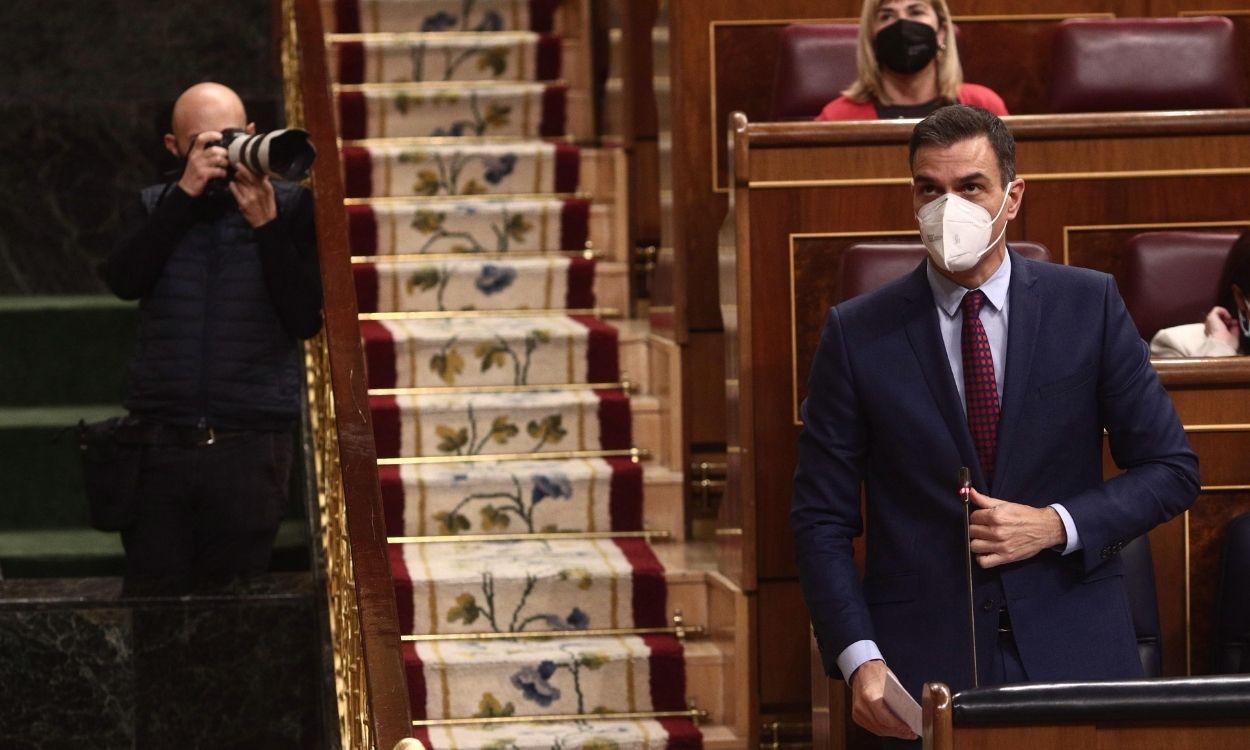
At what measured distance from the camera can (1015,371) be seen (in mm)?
2090

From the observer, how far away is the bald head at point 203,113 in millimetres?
3035

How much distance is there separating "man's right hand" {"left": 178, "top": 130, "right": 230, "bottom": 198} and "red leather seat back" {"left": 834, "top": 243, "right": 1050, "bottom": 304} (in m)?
1.02

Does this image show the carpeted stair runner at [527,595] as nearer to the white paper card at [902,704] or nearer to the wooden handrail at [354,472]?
the wooden handrail at [354,472]

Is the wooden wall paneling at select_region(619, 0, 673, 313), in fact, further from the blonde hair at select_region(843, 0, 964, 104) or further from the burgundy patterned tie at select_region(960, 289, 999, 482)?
the burgundy patterned tie at select_region(960, 289, 999, 482)

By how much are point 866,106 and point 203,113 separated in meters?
1.21

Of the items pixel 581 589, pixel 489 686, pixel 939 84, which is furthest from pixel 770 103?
pixel 489 686

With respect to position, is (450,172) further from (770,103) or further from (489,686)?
(489,686)

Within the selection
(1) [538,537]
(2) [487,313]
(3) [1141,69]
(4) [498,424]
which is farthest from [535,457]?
(3) [1141,69]

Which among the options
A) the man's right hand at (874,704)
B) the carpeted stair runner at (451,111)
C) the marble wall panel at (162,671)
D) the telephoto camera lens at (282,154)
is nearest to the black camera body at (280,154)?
the telephoto camera lens at (282,154)

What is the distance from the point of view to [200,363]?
2.98m

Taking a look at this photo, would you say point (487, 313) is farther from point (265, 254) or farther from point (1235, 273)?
point (1235, 273)

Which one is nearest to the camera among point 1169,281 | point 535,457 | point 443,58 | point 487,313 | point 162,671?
point 162,671

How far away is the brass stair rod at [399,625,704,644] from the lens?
3324 millimetres

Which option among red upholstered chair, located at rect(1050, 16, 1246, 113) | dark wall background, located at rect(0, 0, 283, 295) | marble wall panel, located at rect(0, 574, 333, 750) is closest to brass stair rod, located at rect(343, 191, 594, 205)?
dark wall background, located at rect(0, 0, 283, 295)
